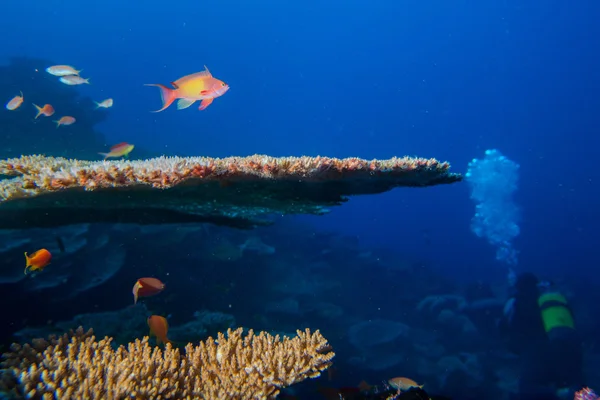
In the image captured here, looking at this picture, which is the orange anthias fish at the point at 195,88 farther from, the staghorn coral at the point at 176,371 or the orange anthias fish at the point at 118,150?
the orange anthias fish at the point at 118,150

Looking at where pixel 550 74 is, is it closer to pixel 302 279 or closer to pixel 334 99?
pixel 334 99

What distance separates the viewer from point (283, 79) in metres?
144

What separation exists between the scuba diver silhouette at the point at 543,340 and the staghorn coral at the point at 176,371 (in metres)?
10.2

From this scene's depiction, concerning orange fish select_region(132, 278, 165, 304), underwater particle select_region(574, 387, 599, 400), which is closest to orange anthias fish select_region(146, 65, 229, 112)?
orange fish select_region(132, 278, 165, 304)

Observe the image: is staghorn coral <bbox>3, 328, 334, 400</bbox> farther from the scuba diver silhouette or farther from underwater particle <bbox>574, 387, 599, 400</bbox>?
the scuba diver silhouette

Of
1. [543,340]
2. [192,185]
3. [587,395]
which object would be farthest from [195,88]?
[543,340]

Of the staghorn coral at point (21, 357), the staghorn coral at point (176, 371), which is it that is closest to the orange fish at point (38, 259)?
the staghorn coral at point (21, 357)

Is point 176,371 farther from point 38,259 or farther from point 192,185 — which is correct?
point 38,259

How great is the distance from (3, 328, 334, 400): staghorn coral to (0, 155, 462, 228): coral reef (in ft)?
4.41

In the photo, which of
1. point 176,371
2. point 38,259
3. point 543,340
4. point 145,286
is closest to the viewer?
point 176,371

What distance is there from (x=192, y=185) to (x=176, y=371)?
161 centimetres

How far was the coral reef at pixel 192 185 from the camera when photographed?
262cm

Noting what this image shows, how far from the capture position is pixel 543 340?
34.9ft

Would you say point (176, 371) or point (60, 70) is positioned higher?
point (60, 70)
